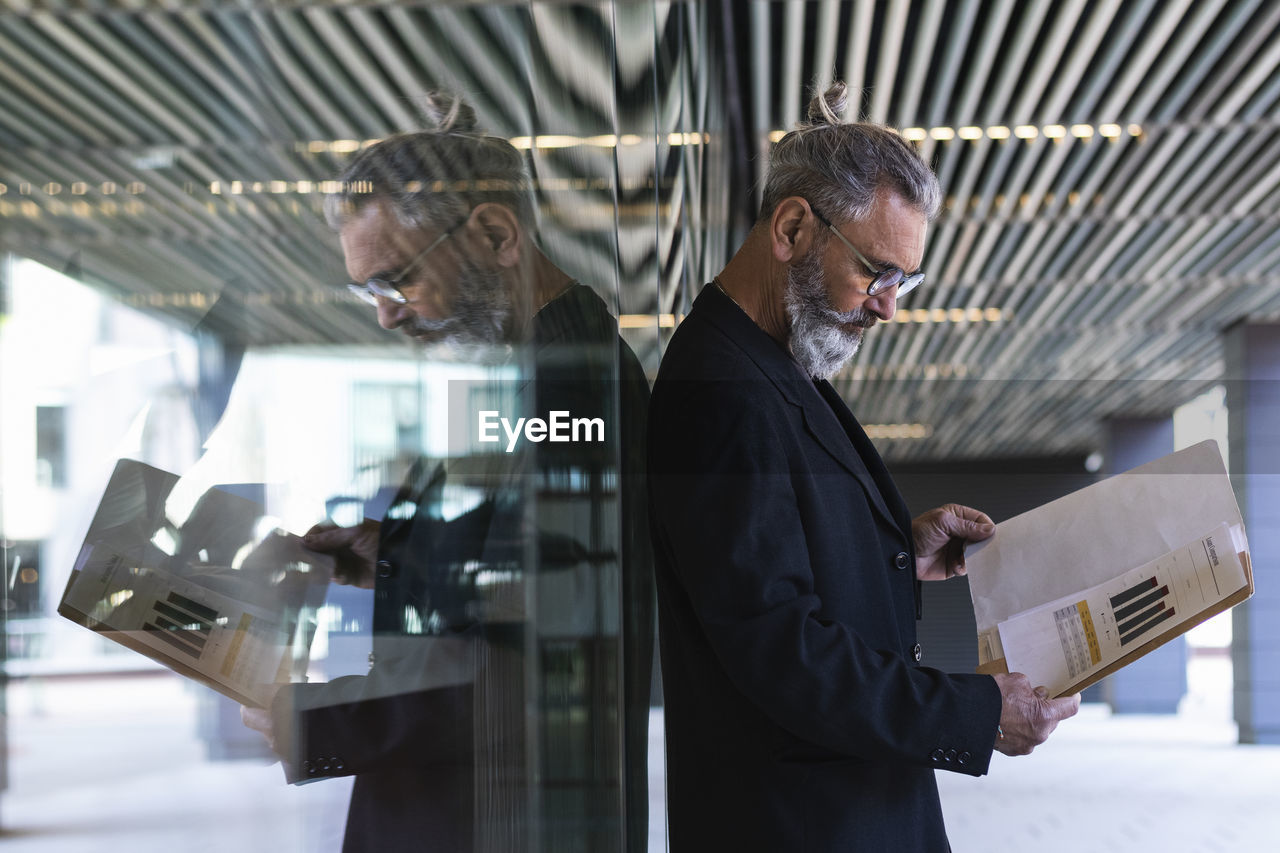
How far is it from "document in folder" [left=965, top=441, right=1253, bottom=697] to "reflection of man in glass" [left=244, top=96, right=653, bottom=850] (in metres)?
0.57

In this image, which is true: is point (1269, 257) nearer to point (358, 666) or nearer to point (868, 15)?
point (868, 15)

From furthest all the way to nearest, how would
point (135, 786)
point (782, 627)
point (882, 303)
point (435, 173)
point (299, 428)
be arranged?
point (882, 303) < point (782, 627) < point (435, 173) < point (299, 428) < point (135, 786)

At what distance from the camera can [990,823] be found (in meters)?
1.56

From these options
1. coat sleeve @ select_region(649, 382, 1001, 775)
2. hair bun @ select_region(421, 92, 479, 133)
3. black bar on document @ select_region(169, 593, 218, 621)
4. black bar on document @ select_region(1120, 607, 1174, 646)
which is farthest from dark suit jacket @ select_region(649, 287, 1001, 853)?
black bar on document @ select_region(169, 593, 218, 621)

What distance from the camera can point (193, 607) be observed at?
0.64 meters

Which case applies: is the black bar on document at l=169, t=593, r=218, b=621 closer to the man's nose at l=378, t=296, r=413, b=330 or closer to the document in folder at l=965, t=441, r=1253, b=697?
the man's nose at l=378, t=296, r=413, b=330

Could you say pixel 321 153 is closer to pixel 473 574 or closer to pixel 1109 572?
pixel 473 574

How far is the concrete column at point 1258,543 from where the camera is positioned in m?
1.46

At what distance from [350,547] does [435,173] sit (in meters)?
0.31

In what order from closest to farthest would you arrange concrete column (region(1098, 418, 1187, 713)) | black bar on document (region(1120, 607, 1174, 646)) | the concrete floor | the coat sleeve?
the concrete floor → the coat sleeve → black bar on document (region(1120, 607, 1174, 646)) → concrete column (region(1098, 418, 1187, 713))

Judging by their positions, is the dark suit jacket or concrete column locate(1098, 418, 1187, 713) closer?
the dark suit jacket

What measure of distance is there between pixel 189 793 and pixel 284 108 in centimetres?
45

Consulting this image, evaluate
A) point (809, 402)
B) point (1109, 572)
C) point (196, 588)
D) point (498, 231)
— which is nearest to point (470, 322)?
point (498, 231)

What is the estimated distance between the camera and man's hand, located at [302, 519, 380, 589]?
0.74 metres
